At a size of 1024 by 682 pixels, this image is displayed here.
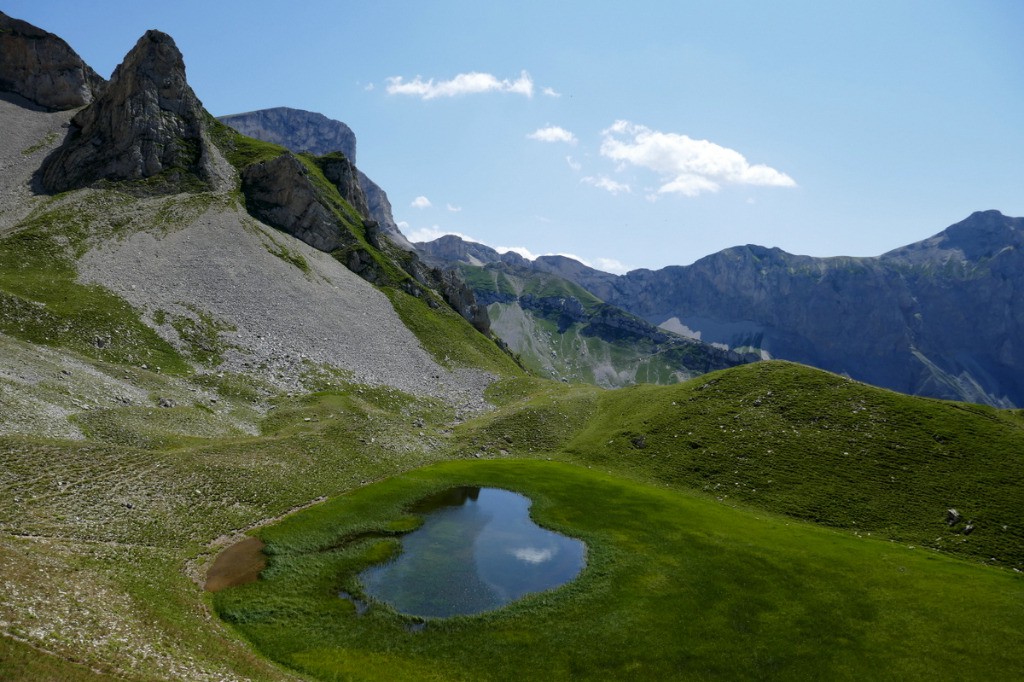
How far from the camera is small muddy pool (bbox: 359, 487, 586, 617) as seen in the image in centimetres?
3650

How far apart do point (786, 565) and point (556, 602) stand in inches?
756

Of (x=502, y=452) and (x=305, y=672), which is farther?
(x=502, y=452)

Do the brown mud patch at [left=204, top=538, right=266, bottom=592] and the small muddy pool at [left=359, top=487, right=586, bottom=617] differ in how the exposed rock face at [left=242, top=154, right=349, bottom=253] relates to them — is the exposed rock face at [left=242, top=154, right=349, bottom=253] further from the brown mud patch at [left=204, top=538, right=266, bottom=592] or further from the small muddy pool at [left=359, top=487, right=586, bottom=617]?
the brown mud patch at [left=204, top=538, right=266, bottom=592]

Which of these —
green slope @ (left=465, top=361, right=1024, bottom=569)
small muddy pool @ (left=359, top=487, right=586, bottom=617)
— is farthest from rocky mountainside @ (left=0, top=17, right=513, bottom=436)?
green slope @ (left=465, top=361, right=1024, bottom=569)

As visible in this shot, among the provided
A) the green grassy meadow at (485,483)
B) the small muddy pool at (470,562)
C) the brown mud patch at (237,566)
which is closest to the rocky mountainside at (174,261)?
the green grassy meadow at (485,483)

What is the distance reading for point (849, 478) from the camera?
56.1 meters

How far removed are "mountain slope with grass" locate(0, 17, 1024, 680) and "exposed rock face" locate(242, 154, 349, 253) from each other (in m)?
28.2

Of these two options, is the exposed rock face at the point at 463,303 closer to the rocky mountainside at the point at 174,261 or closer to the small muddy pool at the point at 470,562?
the rocky mountainside at the point at 174,261

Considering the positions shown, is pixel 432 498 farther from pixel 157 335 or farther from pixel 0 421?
pixel 157 335

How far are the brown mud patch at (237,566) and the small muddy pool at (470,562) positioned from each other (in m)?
7.41

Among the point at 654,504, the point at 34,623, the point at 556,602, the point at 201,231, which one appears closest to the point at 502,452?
the point at 654,504

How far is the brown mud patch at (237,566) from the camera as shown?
114 ft

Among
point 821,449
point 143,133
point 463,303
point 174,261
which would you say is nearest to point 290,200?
point 143,133

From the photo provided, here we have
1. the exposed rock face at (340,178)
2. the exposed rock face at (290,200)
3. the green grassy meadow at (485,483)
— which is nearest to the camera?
the green grassy meadow at (485,483)
